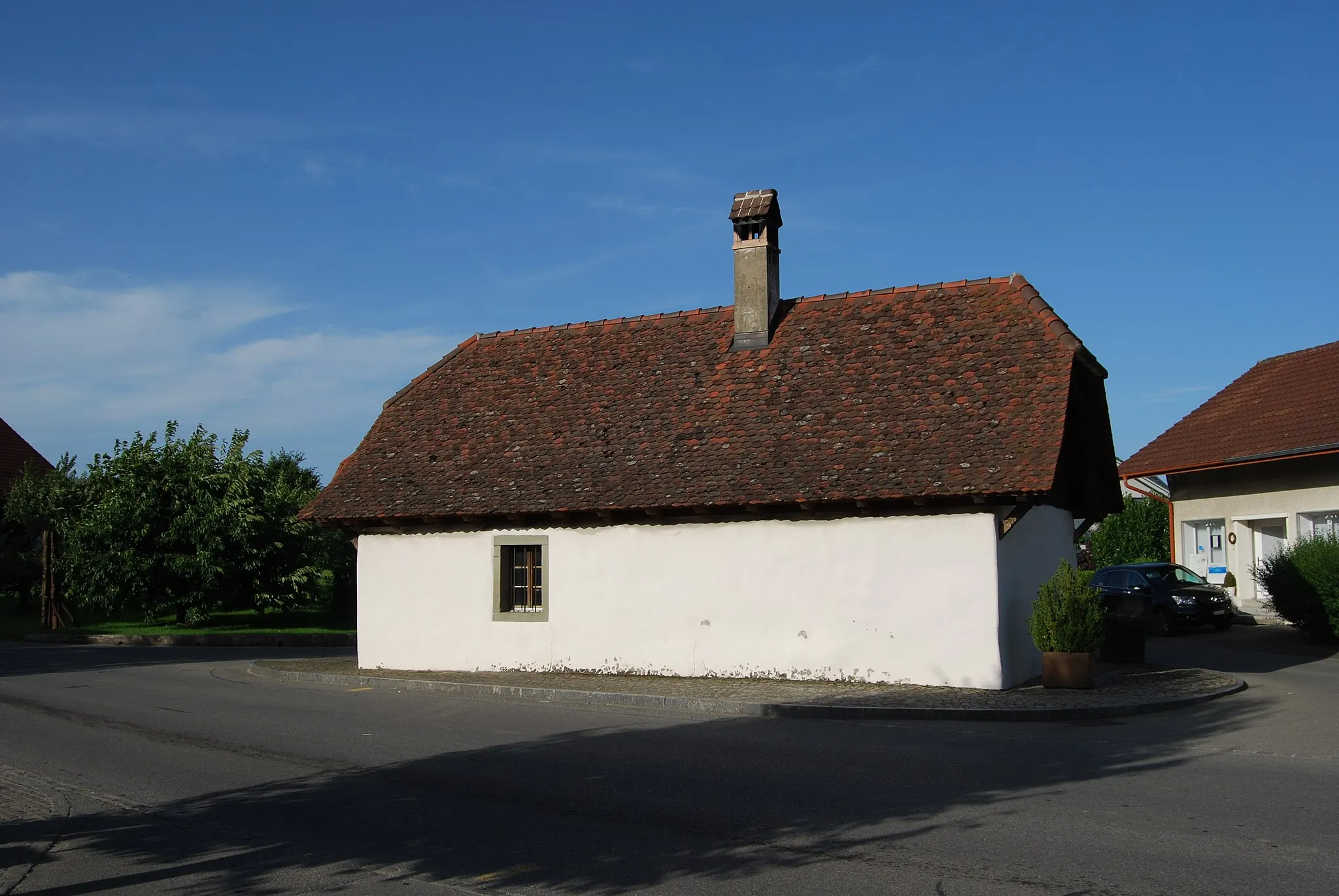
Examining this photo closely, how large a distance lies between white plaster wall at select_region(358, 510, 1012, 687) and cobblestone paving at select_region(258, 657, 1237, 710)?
1.06 ft

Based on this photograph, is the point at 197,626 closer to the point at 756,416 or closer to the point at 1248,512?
the point at 756,416

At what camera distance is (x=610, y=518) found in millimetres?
17875

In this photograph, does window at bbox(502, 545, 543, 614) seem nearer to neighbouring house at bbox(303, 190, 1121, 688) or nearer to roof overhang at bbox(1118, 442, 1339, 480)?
neighbouring house at bbox(303, 190, 1121, 688)

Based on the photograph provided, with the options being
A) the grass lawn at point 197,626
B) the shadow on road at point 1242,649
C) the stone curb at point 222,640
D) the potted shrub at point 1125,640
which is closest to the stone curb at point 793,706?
the potted shrub at point 1125,640

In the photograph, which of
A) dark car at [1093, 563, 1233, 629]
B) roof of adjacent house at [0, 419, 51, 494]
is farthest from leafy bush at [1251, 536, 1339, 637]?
roof of adjacent house at [0, 419, 51, 494]

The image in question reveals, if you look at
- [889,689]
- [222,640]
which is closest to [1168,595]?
[889,689]

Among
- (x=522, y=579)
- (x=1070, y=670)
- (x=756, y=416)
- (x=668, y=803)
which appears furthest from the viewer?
(x=522, y=579)

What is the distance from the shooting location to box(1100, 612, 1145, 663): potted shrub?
18750 millimetres

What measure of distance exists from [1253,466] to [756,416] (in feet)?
50.2

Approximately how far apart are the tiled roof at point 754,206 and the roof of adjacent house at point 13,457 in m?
35.2

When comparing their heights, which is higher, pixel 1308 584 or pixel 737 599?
pixel 737 599

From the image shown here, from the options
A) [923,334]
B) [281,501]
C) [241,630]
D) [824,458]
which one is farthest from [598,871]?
[281,501]

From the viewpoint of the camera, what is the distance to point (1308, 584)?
21.5 metres

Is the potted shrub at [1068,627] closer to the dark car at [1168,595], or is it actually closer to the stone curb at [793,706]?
the stone curb at [793,706]
